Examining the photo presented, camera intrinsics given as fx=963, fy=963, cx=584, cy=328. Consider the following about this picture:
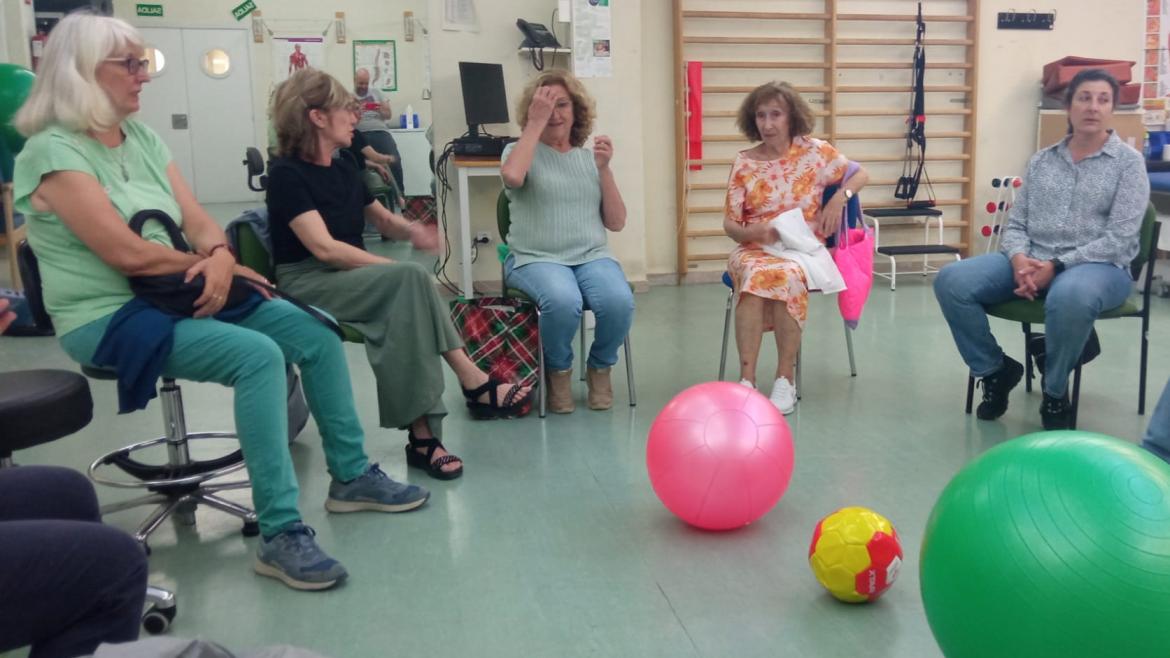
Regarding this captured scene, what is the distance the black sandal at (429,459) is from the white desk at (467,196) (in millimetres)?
2497

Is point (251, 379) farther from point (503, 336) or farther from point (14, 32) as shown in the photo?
point (14, 32)

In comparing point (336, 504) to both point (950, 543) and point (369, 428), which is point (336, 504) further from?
point (950, 543)

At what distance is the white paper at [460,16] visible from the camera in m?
5.34

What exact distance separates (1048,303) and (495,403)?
1.78m

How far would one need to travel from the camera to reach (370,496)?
2479mm

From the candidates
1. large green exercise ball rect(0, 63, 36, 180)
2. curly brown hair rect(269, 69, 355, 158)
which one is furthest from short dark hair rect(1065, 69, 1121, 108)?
large green exercise ball rect(0, 63, 36, 180)

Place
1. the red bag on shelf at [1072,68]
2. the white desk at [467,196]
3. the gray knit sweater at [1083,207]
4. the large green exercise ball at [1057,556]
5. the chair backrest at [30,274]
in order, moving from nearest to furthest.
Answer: the large green exercise ball at [1057,556] < the chair backrest at [30,274] < the gray knit sweater at [1083,207] < the white desk at [467,196] < the red bag on shelf at [1072,68]

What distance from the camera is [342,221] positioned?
2.70m

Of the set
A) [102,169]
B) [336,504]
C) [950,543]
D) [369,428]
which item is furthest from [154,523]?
[950,543]

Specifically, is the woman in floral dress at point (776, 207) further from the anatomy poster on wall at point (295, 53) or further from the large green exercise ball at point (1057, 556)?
the anatomy poster on wall at point (295, 53)

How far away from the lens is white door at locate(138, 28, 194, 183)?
32.3ft

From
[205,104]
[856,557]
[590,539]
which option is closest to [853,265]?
[590,539]

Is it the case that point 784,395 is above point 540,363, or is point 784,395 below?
below

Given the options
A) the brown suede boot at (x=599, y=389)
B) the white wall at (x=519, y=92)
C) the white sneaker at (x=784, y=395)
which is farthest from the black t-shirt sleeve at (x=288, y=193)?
the white wall at (x=519, y=92)
